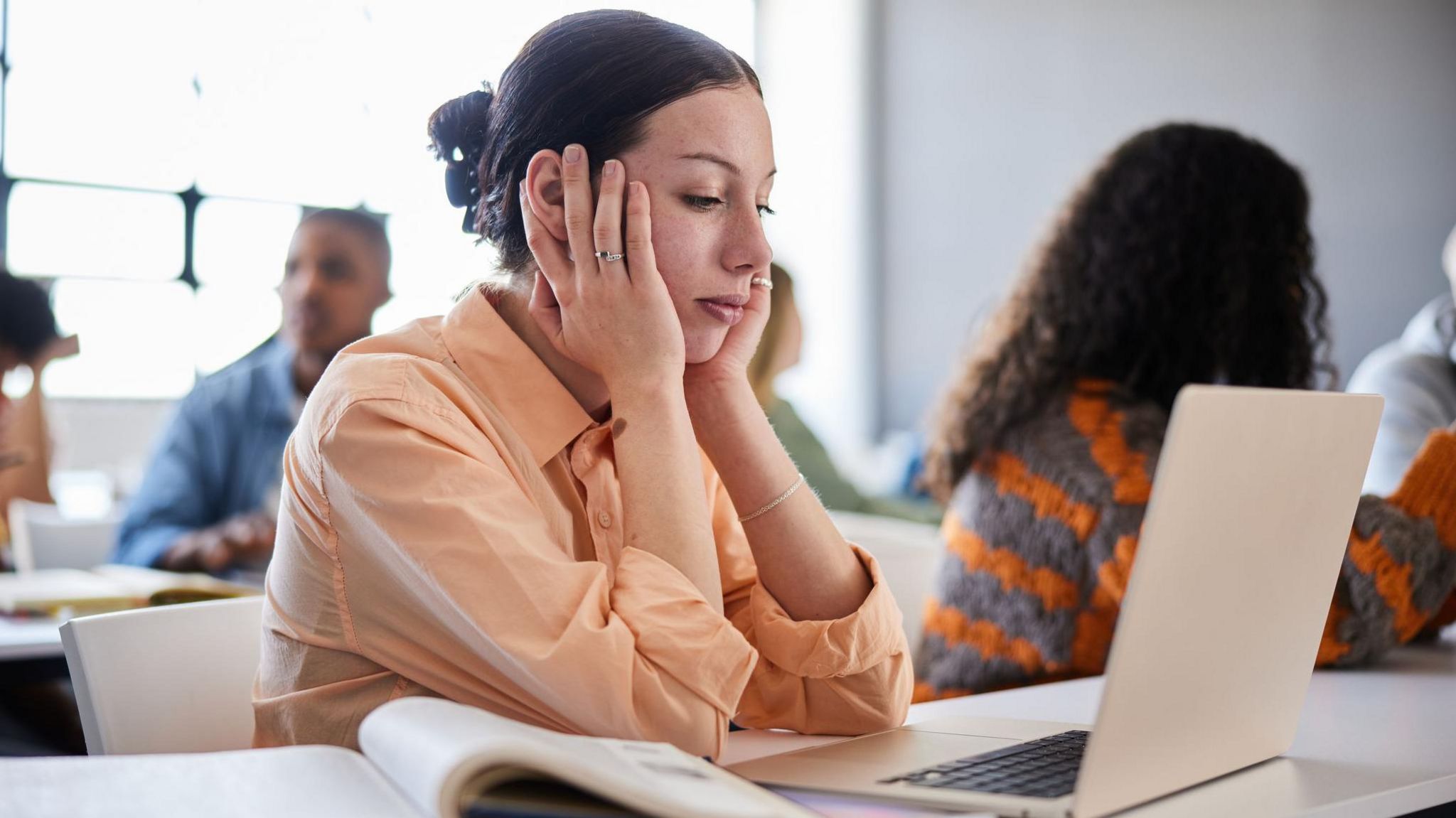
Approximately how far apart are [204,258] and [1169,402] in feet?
16.7

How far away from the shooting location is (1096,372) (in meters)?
1.83

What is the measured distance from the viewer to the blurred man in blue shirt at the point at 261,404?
9.41 ft

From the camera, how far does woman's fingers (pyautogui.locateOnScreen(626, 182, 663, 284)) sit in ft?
3.57

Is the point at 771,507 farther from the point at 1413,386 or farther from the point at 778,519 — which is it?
the point at 1413,386

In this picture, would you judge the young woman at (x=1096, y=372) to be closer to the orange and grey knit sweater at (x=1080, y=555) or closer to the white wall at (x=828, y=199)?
the orange and grey knit sweater at (x=1080, y=555)

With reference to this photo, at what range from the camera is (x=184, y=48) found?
5.62 metres

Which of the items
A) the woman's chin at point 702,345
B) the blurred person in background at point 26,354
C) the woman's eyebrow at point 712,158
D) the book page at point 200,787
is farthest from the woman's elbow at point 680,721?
the blurred person in background at point 26,354

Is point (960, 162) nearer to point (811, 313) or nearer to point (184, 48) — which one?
point (811, 313)

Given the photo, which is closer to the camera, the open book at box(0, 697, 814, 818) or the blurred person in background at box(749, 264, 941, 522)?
the open book at box(0, 697, 814, 818)

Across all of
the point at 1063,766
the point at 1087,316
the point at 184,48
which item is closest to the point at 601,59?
the point at 1063,766

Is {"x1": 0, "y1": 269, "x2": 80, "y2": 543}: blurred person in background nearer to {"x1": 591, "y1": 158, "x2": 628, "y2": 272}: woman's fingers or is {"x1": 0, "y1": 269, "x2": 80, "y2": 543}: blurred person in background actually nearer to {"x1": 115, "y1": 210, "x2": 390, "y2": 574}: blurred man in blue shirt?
{"x1": 115, "y1": 210, "x2": 390, "y2": 574}: blurred man in blue shirt

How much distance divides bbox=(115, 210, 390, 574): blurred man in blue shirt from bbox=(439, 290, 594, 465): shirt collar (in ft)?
6.18

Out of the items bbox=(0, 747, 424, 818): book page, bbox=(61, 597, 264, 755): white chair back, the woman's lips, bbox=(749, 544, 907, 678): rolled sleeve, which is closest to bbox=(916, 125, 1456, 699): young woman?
bbox=(749, 544, 907, 678): rolled sleeve

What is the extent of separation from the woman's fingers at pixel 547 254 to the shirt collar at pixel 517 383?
6 centimetres
